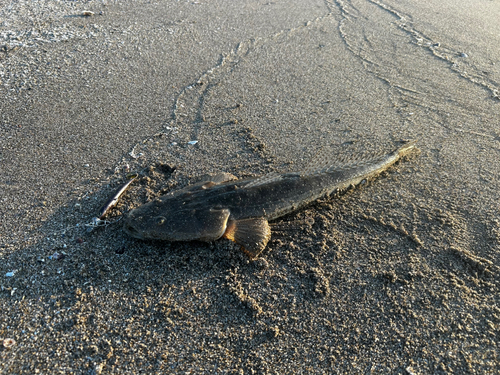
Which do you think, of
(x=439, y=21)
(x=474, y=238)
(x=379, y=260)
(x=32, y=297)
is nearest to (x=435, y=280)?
(x=379, y=260)

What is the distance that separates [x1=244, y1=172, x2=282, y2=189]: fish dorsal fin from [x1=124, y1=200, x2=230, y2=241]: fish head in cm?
51

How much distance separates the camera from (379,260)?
134 inches

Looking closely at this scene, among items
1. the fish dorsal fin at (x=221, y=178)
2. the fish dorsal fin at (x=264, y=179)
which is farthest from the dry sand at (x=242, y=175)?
the fish dorsal fin at (x=264, y=179)

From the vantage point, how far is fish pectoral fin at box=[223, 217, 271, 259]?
3392mm

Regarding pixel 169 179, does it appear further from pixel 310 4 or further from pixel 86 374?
pixel 310 4

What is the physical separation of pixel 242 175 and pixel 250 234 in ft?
3.63

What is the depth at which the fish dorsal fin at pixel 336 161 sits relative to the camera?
13.6 ft

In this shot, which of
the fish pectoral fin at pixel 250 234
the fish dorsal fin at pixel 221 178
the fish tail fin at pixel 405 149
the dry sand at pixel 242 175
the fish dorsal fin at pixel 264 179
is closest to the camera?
the dry sand at pixel 242 175

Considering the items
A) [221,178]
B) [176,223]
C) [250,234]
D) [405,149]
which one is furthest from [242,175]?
[405,149]

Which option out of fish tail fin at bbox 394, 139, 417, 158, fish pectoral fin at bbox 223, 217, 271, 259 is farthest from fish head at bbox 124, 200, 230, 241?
fish tail fin at bbox 394, 139, 417, 158

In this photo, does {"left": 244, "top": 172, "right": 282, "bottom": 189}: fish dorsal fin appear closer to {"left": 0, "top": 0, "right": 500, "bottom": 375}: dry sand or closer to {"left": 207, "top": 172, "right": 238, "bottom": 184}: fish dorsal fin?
{"left": 207, "top": 172, "right": 238, "bottom": 184}: fish dorsal fin

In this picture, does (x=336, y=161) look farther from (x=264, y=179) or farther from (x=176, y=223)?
(x=176, y=223)

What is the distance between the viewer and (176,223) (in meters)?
3.45

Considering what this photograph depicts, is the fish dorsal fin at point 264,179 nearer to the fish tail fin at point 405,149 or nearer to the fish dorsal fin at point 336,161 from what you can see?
the fish dorsal fin at point 336,161
